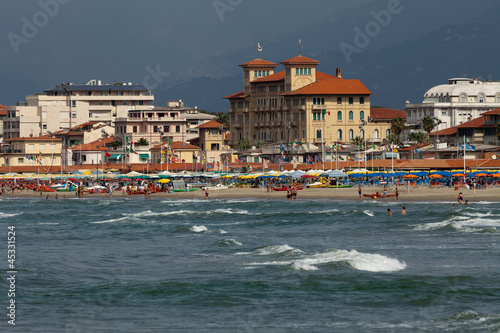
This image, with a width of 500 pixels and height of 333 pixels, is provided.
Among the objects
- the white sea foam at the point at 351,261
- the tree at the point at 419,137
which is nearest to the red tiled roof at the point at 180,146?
the tree at the point at 419,137

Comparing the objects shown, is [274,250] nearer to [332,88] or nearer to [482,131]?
[482,131]

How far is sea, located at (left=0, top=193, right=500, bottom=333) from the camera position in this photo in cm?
3034

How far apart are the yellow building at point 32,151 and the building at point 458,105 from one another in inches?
2235

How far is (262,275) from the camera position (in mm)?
37781

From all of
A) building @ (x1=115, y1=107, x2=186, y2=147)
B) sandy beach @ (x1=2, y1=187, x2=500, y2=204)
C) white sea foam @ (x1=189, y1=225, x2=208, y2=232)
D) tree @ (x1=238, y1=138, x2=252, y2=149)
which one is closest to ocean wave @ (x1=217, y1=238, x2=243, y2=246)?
white sea foam @ (x1=189, y1=225, x2=208, y2=232)

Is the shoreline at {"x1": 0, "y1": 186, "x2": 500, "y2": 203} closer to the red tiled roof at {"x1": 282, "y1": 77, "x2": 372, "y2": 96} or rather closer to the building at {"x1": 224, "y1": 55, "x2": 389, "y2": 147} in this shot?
the building at {"x1": 224, "y1": 55, "x2": 389, "y2": 147}

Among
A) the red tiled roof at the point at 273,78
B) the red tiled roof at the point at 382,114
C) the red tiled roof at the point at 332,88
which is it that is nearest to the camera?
the red tiled roof at the point at 332,88

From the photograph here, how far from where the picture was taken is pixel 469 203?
74000mm

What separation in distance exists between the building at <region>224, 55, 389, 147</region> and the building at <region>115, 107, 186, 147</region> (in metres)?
8.75

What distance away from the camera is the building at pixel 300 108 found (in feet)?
457

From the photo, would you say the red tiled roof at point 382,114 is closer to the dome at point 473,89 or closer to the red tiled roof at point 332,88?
the dome at point 473,89

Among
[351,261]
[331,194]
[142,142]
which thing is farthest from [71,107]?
[351,261]

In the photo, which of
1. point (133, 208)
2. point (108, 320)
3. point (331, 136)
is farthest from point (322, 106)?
point (108, 320)

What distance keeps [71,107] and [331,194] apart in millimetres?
92328
